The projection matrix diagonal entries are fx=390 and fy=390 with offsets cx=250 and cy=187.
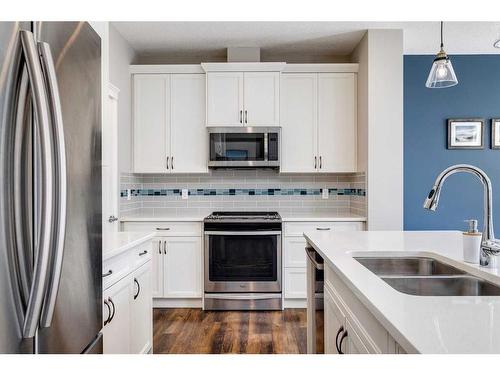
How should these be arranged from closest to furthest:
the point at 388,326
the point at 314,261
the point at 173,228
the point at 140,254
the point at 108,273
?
the point at 388,326
the point at 108,273
the point at 314,261
the point at 140,254
the point at 173,228

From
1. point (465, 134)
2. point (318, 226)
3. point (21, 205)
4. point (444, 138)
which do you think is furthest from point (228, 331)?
point (465, 134)

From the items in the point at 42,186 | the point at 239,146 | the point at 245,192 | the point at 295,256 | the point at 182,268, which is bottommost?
the point at 182,268

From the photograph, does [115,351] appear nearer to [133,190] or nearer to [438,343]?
[438,343]

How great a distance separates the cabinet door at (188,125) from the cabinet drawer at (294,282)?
1353mm

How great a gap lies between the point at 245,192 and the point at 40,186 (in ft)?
Result: 11.2

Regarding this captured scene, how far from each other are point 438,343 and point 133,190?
3.75 meters

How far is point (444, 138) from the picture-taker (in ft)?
14.2

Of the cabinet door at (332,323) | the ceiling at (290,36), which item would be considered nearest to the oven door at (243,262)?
the cabinet door at (332,323)

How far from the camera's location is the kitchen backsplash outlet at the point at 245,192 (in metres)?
4.32

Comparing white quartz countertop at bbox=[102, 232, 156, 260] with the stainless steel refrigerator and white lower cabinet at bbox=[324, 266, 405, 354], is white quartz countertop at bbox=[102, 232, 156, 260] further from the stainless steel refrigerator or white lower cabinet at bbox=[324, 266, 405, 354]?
white lower cabinet at bbox=[324, 266, 405, 354]

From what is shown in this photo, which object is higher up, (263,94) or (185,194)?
(263,94)

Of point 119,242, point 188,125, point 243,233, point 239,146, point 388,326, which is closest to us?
point 388,326

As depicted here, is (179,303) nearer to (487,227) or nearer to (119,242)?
(119,242)

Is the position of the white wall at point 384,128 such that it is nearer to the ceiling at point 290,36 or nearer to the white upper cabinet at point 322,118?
the ceiling at point 290,36
